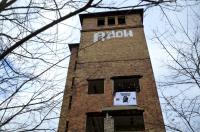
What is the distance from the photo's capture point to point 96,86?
19828mm

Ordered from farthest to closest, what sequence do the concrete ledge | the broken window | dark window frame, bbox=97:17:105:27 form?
dark window frame, bbox=97:17:105:27 → the broken window → the concrete ledge

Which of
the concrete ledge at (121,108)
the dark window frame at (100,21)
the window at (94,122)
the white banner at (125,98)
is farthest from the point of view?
the dark window frame at (100,21)

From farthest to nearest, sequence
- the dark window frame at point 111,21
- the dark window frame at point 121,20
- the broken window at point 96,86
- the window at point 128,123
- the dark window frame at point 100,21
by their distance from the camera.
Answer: the dark window frame at point 100,21 < the dark window frame at point 111,21 < the dark window frame at point 121,20 < the broken window at point 96,86 < the window at point 128,123

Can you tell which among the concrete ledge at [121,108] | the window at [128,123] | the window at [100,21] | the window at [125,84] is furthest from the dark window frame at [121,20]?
Result: the concrete ledge at [121,108]

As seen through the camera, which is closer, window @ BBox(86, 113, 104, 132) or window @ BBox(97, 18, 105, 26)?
window @ BBox(86, 113, 104, 132)

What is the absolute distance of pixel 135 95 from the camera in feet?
57.3

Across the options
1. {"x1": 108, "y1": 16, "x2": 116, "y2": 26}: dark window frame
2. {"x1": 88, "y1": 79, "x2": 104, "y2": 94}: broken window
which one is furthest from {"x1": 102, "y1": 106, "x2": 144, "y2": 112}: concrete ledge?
{"x1": 108, "y1": 16, "x2": 116, "y2": 26}: dark window frame

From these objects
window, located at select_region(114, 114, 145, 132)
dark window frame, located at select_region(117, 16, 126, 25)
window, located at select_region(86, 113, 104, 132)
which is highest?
dark window frame, located at select_region(117, 16, 126, 25)

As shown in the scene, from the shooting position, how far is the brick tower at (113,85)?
1653 centimetres

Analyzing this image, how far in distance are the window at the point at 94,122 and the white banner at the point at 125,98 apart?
1313 millimetres

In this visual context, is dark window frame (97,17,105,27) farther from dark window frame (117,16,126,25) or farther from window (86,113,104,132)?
window (86,113,104,132)

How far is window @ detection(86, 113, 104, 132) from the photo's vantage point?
16953mm

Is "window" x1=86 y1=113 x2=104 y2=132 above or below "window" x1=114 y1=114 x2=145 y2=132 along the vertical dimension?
below

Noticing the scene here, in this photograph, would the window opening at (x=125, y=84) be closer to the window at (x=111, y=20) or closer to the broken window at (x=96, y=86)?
the broken window at (x=96, y=86)
